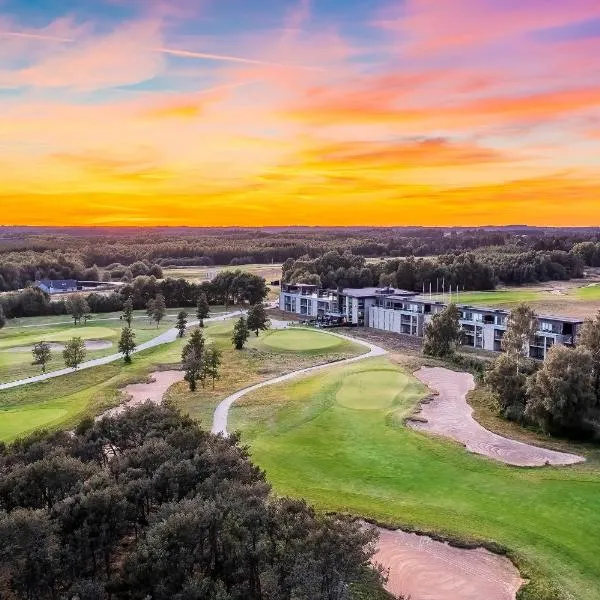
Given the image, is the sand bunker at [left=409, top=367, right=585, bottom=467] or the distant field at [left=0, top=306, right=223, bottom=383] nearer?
the sand bunker at [left=409, top=367, right=585, bottom=467]

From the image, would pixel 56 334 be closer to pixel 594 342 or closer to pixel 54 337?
pixel 54 337

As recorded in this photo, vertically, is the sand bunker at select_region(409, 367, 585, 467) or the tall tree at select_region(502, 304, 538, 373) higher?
the tall tree at select_region(502, 304, 538, 373)

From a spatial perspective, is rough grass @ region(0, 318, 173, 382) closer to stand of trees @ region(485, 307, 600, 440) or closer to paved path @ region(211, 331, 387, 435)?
paved path @ region(211, 331, 387, 435)

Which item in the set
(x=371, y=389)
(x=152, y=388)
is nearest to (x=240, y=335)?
(x=152, y=388)

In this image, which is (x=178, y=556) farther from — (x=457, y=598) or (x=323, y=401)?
(x=323, y=401)

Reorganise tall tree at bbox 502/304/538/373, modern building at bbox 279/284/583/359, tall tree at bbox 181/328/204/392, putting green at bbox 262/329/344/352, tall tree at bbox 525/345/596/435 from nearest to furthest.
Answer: tall tree at bbox 525/345/596/435, tall tree at bbox 181/328/204/392, tall tree at bbox 502/304/538/373, modern building at bbox 279/284/583/359, putting green at bbox 262/329/344/352

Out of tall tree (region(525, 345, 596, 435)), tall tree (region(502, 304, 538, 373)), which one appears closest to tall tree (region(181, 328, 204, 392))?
tall tree (region(502, 304, 538, 373))

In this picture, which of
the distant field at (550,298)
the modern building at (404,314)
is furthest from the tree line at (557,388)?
the distant field at (550,298)

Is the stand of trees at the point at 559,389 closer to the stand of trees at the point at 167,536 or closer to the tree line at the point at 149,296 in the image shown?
the stand of trees at the point at 167,536
